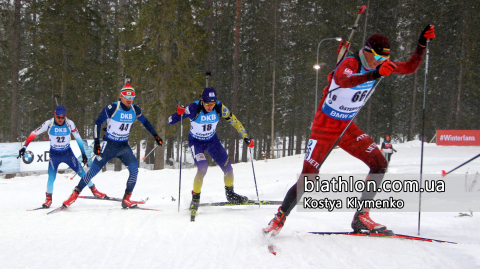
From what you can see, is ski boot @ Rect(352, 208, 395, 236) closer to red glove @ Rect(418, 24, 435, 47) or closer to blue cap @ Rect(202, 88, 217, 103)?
red glove @ Rect(418, 24, 435, 47)

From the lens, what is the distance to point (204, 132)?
565 cm

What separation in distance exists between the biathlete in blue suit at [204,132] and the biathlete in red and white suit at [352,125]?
2120mm

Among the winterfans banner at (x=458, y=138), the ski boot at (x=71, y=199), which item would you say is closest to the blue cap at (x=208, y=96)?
the ski boot at (x=71, y=199)

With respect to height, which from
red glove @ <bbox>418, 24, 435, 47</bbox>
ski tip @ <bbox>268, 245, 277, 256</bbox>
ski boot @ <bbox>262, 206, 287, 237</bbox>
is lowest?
ski tip @ <bbox>268, 245, 277, 256</bbox>

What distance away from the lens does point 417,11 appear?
2389 cm

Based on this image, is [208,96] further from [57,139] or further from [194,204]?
[57,139]

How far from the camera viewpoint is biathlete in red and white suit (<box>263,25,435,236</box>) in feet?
11.2

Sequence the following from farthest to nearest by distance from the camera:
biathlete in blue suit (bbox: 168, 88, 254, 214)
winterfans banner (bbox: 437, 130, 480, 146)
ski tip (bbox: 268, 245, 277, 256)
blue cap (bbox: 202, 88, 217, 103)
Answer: winterfans banner (bbox: 437, 130, 480, 146) → biathlete in blue suit (bbox: 168, 88, 254, 214) → blue cap (bbox: 202, 88, 217, 103) → ski tip (bbox: 268, 245, 277, 256)

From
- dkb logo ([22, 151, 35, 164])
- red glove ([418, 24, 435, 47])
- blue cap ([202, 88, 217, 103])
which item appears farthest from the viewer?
dkb logo ([22, 151, 35, 164])

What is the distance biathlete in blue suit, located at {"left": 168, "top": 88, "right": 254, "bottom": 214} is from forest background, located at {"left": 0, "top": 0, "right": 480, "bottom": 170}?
10191 mm

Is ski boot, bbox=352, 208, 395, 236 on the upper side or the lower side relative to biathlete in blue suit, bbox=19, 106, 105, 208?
lower

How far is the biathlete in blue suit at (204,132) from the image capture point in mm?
5422

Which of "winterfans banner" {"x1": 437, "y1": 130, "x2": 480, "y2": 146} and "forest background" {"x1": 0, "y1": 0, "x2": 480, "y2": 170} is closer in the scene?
"forest background" {"x1": 0, "y1": 0, "x2": 480, "y2": 170}

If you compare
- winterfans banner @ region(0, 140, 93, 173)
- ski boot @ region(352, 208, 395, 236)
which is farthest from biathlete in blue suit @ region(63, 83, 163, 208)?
winterfans banner @ region(0, 140, 93, 173)
